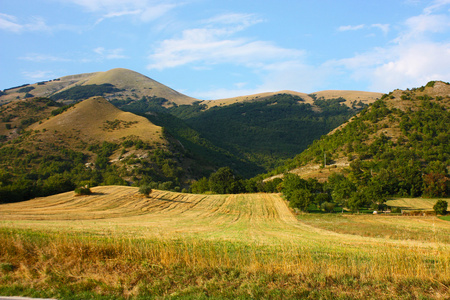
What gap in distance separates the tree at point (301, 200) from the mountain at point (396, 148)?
2816cm

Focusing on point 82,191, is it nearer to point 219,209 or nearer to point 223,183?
point 219,209

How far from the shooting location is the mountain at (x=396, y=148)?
75562mm

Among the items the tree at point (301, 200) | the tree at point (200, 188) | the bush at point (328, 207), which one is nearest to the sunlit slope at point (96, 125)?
the tree at point (200, 188)

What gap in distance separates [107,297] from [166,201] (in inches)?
1803

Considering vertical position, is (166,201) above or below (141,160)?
below

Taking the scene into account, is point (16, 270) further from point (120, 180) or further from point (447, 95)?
point (447, 95)

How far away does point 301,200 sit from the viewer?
4891 cm

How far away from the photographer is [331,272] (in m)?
8.64

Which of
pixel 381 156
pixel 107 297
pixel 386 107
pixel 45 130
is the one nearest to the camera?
pixel 107 297

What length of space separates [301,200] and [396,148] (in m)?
62.8

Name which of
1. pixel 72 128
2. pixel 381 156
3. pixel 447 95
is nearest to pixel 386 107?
pixel 447 95

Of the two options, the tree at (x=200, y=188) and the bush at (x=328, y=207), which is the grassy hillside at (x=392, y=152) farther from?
the tree at (x=200, y=188)

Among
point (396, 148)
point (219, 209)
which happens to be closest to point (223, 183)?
point (219, 209)

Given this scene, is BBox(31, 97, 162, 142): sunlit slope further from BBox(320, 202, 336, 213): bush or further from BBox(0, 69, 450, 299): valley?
BBox(320, 202, 336, 213): bush
